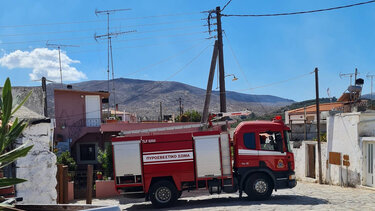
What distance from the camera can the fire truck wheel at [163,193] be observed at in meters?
13.3

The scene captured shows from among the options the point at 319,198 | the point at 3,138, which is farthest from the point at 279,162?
the point at 3,138

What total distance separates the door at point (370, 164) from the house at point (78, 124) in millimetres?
17339

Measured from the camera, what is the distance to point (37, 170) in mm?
9406

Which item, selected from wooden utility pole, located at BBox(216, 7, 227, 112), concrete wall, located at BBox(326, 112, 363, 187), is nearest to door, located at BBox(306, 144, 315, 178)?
concrete wall, located at BBox(326, 112, 363, 187)

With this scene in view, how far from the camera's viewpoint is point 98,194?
59.8ft

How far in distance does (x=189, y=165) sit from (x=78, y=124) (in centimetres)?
1656

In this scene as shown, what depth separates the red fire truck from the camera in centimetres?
1322

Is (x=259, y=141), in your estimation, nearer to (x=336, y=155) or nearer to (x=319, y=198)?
(x=319, y=198)

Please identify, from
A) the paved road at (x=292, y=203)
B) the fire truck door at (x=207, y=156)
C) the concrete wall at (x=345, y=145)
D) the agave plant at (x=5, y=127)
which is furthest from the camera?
the concrete wall at (x=345, y=145)

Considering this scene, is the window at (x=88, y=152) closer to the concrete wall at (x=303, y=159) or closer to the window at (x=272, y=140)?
the concrete wall at (x=303, y=159)

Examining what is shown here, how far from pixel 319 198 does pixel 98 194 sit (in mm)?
10085

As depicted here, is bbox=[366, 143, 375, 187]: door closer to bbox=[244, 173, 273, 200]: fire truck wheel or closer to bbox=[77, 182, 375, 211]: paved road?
bbox=[77, 182, 375, 211]: paved road

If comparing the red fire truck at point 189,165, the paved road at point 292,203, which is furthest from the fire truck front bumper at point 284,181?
the paved road at point 292,203

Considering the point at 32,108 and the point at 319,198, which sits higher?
the point at 32,108
